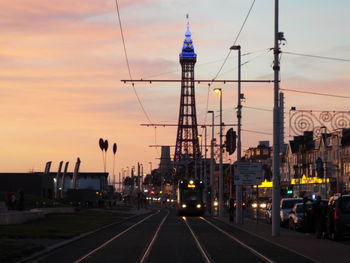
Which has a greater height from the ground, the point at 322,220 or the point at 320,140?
the point at 320,140

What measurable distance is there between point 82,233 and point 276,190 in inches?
336

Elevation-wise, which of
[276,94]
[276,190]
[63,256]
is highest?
[276,94]

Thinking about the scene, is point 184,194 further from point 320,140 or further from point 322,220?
point 320,140

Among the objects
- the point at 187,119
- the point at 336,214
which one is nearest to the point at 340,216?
the point at 336,214

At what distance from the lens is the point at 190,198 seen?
224ft

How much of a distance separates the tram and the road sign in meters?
23.7

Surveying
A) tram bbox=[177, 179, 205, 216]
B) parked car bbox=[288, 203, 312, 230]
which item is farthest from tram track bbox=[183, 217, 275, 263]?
tram bbox=[177, 179, 205, 216]

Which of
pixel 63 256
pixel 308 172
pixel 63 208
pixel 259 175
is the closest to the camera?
pixel 63 256

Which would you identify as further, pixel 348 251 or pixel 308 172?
pixel 308 172

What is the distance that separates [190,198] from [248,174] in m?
24.4

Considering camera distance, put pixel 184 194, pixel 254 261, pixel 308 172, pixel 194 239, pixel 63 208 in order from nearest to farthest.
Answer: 1. pixel 254 261
2. pixel 194 239
3. pixel 63 208
4. pixel 184 194
5. pixel 308 172

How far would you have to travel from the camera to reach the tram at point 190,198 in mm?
67938

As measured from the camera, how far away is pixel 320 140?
114 m

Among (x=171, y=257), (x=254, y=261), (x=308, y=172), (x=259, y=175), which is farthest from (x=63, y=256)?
(x=308, y=172)
